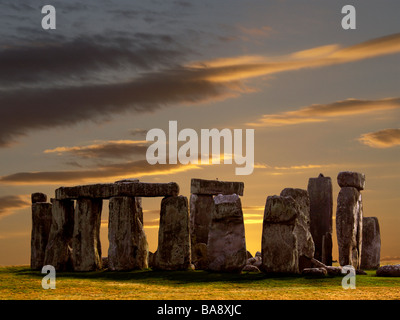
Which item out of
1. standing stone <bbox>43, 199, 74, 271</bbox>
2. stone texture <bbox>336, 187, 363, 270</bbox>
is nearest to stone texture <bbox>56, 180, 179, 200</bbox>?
standing stone <bbox>43, 199, 74, 271</bbox>

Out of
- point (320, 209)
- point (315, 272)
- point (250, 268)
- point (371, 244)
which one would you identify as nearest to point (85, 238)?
point (250, 268)

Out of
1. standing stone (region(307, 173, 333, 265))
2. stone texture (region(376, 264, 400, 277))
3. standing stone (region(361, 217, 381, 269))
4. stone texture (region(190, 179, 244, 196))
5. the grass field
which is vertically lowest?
the grass field

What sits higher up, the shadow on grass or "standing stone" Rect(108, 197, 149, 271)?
"standing stone" Rect(108, 197, 149, 271)

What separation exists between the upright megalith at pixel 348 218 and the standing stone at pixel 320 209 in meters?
0.50

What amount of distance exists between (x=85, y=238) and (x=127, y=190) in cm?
226

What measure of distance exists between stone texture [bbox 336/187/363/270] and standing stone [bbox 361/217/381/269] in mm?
2772

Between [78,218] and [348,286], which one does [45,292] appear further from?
[348,286]

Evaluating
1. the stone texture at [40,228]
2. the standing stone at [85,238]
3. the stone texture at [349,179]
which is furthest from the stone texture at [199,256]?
the stone texture at [40,228]

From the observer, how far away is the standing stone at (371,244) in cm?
2602

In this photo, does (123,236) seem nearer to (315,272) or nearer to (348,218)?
(315,272)

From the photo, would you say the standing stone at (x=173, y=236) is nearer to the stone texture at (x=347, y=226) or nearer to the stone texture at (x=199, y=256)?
the stone texture at (x=199, y=256)

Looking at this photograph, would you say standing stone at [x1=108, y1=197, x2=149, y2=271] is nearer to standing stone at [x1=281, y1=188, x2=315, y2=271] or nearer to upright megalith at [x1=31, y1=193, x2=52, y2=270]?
upright megalith at [x1=31, y1=193, x2=52, y2=270]

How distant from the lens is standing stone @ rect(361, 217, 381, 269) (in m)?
26.0

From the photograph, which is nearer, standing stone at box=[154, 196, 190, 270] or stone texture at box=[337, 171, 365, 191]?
standing stone at box=[154, 196, 190, 270]
